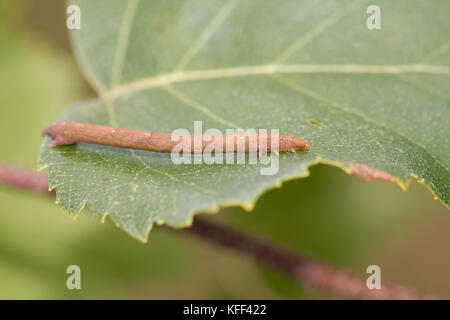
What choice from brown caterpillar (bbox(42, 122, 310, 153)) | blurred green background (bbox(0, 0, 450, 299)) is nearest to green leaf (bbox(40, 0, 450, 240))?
brown caterpillar (bbox(42, 122, 310, 153))

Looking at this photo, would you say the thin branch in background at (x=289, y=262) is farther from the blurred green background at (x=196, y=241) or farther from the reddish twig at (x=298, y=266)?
the blurred green background at (x=196, y=241)

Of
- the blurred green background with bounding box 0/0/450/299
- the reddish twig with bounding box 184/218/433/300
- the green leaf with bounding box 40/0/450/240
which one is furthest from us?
the blurred green background with bounding box 0/0/450/299

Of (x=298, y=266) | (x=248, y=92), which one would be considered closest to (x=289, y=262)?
(x=298, y=266)

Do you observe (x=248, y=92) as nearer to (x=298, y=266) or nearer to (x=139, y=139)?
(x=139, y=139)

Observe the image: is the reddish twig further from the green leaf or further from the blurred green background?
the blurred green background
